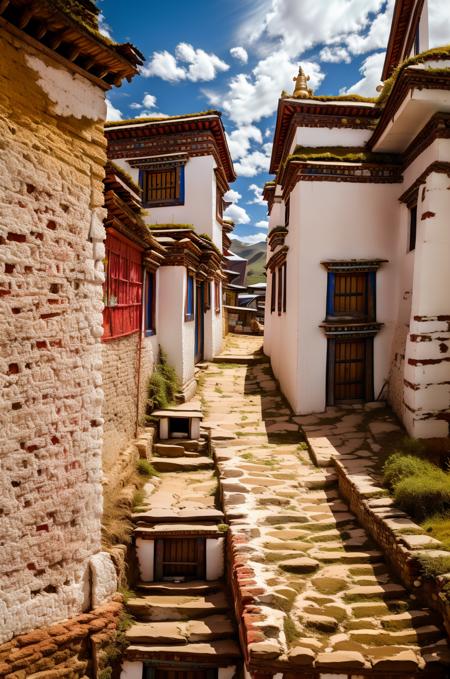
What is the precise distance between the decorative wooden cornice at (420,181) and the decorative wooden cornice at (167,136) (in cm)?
827

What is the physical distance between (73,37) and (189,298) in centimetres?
866

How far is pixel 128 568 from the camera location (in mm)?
6336

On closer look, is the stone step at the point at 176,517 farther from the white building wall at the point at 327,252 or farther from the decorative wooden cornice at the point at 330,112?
the decorative wooden cornice at the point at 330,112

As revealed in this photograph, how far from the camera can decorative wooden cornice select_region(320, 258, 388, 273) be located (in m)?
→ 10.3

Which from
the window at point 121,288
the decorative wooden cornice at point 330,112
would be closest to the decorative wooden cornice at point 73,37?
the window at point 121,288

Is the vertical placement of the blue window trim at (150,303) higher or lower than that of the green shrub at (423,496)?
higher

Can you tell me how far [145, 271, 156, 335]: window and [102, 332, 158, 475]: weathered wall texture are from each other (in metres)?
0.90

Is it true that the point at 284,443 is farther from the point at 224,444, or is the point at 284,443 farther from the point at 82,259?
the point at 82,259

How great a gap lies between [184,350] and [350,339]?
13.9 ft

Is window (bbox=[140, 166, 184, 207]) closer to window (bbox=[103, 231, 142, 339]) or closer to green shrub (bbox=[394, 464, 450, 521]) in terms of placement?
window (bbox=[103, 231, 142, 339])

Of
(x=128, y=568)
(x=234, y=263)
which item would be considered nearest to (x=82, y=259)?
(x=128, y=568)

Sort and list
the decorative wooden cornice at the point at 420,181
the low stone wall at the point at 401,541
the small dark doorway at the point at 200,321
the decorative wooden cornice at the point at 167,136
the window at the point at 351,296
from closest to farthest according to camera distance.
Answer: the low stone wall at the point at 401,541 → the decorative wooden cornice at the point at 420,181 → the window at the point at 351,296 → the small dark doorway at the point at 200,321 → the decorative wooden cornice at the point at 167,136

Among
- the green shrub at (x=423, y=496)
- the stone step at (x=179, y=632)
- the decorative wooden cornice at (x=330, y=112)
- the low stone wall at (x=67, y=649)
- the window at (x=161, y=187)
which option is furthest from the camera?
the window at (x=161, y=187)

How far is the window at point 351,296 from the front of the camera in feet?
34.3
